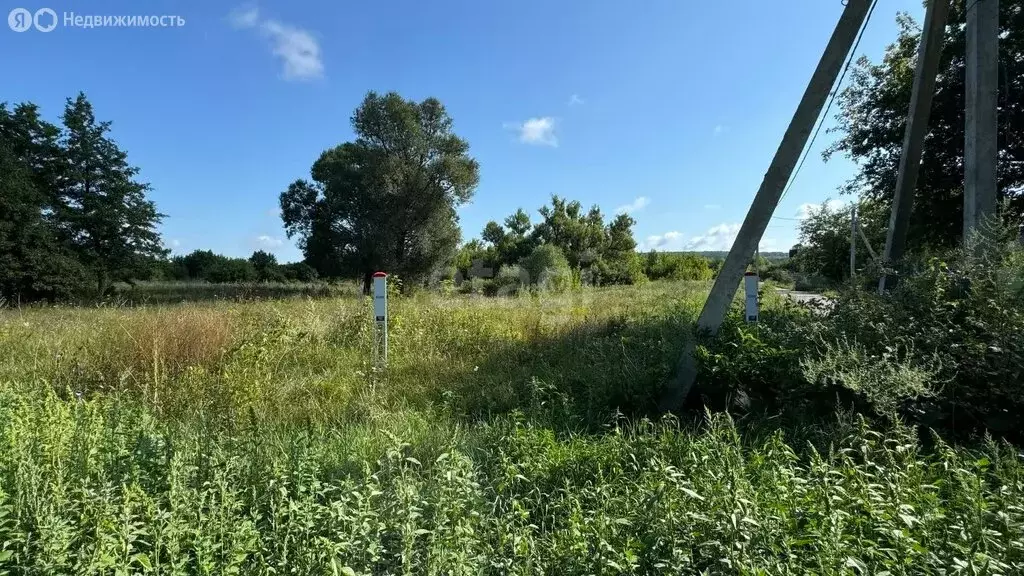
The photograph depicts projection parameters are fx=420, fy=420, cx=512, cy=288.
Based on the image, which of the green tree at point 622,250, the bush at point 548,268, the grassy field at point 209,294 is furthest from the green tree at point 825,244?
the grassy field at point 209,294

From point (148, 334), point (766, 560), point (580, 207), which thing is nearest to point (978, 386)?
point (766, 560)

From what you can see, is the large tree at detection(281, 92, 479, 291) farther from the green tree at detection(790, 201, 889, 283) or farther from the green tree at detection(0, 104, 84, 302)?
the green tree at detection(790, 201, 889, 283)

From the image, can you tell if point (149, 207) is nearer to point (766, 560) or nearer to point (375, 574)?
point (375, 574)

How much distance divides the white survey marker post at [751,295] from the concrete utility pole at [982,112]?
2666 mm

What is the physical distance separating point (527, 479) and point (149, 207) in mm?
21885

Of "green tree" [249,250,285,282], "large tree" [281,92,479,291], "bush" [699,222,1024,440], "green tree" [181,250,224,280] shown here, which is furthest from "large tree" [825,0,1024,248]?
"green tree" [181,250,224,280]

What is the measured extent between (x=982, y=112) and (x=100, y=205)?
24.1 m

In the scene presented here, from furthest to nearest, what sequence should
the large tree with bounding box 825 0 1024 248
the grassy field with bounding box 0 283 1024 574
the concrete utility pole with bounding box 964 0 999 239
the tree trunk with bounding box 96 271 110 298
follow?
the tree trunk with bounding box 96 271 110 298, the large tree with bounding box 825 0 1024 248, the concrete utility pole with bounding box 964 0 999 239, the grassy field with bounding box 0 283 1024 574

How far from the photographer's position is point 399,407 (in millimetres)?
3984

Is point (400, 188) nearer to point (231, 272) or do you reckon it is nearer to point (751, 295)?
point (751, 295)

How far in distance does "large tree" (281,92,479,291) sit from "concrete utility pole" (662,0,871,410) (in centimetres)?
1583

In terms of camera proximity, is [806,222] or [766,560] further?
[806,222]

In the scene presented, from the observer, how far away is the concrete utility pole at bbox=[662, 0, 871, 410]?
3889 mm

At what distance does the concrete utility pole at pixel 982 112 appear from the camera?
4938 mm
